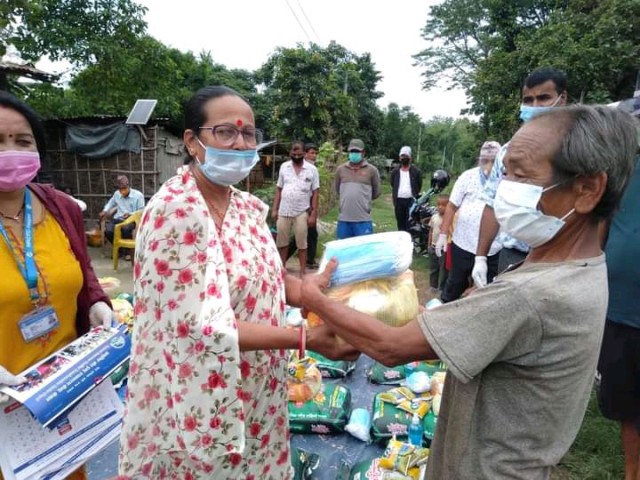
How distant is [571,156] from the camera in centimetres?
113

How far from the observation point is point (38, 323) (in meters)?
1.78

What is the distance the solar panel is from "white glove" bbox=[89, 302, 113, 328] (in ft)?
29.4

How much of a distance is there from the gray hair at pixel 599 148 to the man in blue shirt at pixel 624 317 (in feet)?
4.59

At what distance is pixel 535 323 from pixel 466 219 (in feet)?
11.3

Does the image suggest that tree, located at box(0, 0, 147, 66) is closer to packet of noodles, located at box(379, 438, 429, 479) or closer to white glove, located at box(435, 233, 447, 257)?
white glove, located at box(435, 233, 447, 257)

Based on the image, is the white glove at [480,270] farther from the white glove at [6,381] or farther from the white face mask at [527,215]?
the white glove at [6,381]

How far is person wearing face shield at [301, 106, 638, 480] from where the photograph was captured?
3.48 feet

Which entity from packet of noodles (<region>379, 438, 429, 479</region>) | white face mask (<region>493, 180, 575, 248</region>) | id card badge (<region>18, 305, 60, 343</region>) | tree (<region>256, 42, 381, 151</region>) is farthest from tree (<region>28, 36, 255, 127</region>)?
white face mask (<region>493, 180, 575, 248</region>)

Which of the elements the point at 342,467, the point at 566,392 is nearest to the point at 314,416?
the point at 342,467

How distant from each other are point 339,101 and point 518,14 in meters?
7.39

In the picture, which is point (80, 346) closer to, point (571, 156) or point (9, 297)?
point (9, 297)

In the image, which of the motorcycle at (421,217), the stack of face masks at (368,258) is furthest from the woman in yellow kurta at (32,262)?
the motorcycle at (421,217)

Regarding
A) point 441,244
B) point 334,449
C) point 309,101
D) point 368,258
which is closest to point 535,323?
point 368,258

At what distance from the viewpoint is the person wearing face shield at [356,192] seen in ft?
23.0
